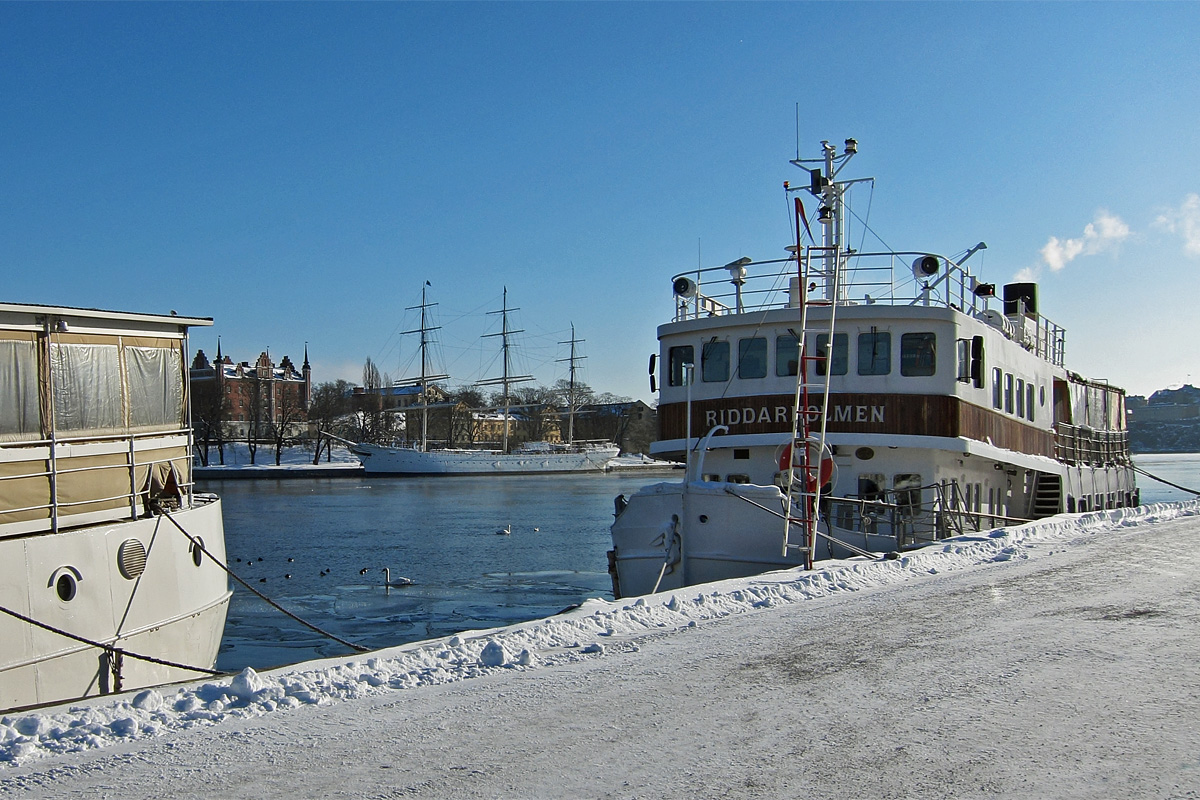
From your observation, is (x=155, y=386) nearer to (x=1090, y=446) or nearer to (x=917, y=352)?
(x=917, y=352)

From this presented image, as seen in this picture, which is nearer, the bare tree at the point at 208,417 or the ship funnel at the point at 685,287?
the ship funnel at the point at 685,287

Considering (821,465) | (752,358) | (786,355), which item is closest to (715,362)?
(752,358)

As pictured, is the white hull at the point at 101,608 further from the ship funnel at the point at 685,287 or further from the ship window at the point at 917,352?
the ship window at the point at 917,352

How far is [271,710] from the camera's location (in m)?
6.24

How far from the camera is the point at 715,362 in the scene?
17.6 metres

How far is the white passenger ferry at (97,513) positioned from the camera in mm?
9102

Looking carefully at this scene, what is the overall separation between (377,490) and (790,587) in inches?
2812

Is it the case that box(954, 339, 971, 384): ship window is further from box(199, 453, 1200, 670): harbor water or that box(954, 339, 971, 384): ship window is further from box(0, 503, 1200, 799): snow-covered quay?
box(199, 453, 1200, 670): harbor water

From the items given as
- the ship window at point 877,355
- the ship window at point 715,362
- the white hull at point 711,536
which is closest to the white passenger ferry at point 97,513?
the white hull at point 711,536

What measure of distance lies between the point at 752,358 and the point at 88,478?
1047cm

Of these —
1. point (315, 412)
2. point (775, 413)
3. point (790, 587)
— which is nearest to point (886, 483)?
point (775, 413)

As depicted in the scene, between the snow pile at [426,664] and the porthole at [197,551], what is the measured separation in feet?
14.6

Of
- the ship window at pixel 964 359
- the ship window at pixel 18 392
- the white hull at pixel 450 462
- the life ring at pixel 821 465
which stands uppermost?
the ship window at pixel 964 359

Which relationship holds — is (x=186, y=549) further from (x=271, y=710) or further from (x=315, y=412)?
(x=315, y=412)
